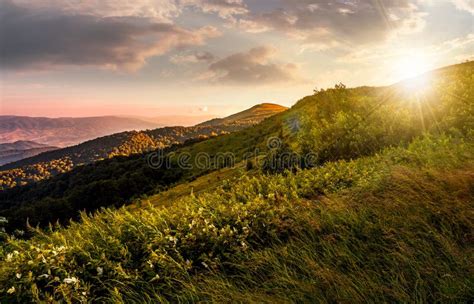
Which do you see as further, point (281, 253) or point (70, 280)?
point (281, 253)

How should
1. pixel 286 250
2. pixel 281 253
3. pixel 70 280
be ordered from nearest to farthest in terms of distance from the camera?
1. pixel 70 280
2. pixel 281 253
3. pixel 286 250

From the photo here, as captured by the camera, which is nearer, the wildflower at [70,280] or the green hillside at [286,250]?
the green hillside at [286,250]

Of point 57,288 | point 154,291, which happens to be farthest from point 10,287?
point 154,291

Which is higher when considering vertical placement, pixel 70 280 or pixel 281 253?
pixel 70 280

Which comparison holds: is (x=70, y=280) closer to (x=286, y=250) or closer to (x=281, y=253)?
(x=281, y=253)

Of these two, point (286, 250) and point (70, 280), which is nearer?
point (70, 280)

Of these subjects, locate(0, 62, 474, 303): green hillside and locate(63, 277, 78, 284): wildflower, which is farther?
locate(63, 277, 78, 284): wildflower

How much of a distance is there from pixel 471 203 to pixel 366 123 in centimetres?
1185

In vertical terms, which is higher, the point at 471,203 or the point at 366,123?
the point at 366,123

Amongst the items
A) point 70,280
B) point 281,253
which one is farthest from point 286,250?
point 70,280

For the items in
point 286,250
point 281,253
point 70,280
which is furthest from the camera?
point 286,250

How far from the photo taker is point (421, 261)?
461cm

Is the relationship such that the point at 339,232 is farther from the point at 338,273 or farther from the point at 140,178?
the point at 140,178

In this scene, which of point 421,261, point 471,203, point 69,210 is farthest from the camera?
point 69,210
